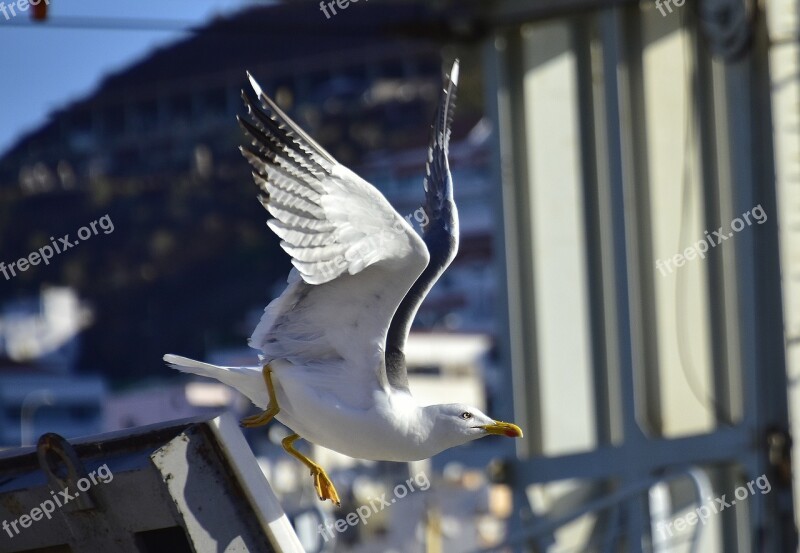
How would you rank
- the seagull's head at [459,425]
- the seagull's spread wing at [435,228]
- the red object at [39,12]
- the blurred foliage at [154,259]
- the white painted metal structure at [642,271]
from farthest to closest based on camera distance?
the blurred foliage at [154,259] < the red object at [39,12] < the white painted metal structure at [642,271] < the seagull's spread wing at [435,228] < the seagull's head at [459,425]

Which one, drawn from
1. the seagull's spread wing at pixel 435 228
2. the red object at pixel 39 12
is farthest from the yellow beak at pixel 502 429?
the red object at pixel 39 12

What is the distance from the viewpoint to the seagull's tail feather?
2424 mm

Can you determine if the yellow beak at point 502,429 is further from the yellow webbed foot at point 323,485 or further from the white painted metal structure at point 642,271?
the white painted metal structure at point 642,271

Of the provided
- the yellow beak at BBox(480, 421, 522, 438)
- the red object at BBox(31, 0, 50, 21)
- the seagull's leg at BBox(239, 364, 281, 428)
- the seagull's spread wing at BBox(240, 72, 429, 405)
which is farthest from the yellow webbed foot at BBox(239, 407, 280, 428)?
the red object at BBox(31, 0, 50, 21)

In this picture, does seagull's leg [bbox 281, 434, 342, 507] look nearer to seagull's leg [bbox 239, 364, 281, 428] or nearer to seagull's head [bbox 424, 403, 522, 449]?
seagull's leg [bbox 239, 364, 281, 428]

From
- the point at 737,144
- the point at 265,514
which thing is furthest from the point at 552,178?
the point at 265,514

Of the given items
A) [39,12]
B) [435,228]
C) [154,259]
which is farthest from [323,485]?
[154,259]

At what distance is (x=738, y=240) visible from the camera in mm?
4992

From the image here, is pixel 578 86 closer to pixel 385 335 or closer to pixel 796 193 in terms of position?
pixel 796 193

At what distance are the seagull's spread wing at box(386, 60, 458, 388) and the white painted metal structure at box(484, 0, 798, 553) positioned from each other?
213cm

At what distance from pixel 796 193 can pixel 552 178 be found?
46.5 inches

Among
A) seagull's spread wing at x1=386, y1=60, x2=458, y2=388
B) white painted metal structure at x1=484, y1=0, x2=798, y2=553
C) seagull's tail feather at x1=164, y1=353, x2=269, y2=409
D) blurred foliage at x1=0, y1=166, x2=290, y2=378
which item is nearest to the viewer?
seagull's tail feather at x1=164, y1=353, x2=269, y2=409

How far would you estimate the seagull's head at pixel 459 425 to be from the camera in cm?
231

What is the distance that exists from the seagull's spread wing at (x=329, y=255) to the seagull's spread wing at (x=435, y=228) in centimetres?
9
